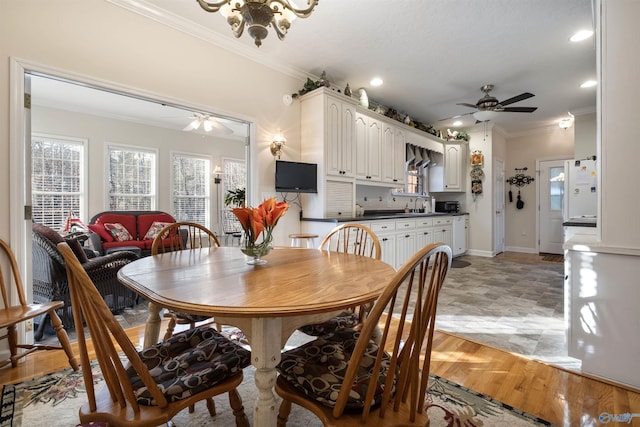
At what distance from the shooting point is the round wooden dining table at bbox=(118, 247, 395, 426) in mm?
911

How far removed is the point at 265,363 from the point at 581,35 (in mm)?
4039

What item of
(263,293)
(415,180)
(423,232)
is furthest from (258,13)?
(415,180)

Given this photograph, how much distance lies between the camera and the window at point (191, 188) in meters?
6.27

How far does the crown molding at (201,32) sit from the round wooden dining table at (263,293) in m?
2.24

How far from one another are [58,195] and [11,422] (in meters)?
4.62

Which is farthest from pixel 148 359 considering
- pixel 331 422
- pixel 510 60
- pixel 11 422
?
pixel 510 60

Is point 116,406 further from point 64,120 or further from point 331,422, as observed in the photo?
point 64,120

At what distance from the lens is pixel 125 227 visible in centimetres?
511

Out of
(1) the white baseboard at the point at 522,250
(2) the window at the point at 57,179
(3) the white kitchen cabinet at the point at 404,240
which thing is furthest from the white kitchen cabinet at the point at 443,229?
(2) the window at the point at 57,179

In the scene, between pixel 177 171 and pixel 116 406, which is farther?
pixel 177 171

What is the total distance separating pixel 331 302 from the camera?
95cm

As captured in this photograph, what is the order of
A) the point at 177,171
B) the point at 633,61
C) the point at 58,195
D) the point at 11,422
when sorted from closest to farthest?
the point at 11,422, the point at 633,61, the point at 58,195, the point at 177,171

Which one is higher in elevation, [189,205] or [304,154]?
[304,154]

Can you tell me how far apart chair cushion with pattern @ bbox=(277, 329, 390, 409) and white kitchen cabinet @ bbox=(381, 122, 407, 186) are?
3.82 metres
